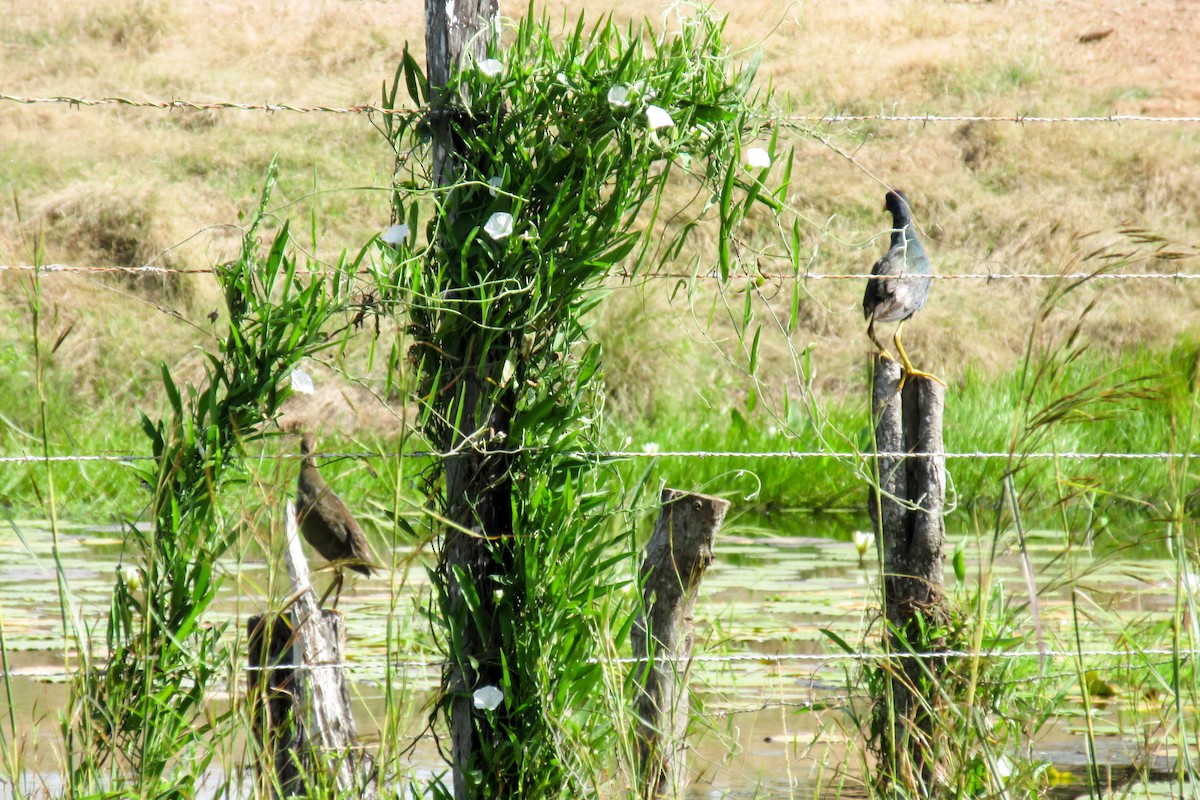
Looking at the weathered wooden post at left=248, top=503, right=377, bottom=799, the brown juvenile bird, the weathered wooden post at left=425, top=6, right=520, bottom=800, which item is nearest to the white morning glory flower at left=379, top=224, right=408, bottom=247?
the weathered wooden post at left=425, top=6, right=520, bottom=800

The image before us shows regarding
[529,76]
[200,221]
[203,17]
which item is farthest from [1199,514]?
[203,17]

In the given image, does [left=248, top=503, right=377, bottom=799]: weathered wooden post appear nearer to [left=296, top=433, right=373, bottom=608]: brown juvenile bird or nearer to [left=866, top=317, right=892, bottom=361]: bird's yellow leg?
[left=866, top=317, right=892, bottom=361]: bird's yellow leg

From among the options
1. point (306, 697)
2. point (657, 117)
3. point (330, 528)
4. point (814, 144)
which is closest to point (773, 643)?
point (330, 528)

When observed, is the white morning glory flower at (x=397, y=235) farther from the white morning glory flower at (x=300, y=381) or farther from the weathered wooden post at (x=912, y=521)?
the weathered wooden post at (x=912, y=521)

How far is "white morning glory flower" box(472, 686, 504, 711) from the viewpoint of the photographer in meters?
2.03

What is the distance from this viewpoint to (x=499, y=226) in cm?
198

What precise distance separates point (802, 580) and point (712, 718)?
3.50 meters

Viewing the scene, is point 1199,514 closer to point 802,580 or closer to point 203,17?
point 802,580

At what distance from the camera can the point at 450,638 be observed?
210 cm

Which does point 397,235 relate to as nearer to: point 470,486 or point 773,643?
point 470,486

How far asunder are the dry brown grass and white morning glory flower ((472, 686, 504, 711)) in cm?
785

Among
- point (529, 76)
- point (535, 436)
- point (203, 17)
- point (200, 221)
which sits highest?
point (529, 76)

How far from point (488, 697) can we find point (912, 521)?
0.99 m

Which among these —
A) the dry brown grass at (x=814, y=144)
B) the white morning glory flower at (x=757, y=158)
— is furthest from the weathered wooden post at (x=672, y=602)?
the dry brown grass at (x=814, y=144)
